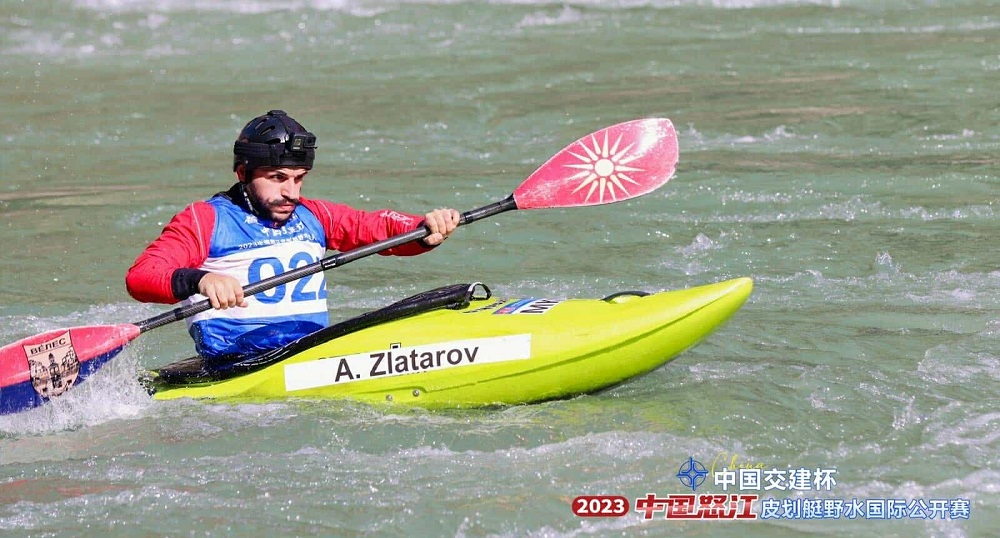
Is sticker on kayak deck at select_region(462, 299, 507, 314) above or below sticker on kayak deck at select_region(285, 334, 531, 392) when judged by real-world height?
above

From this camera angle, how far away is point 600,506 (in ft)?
13.5

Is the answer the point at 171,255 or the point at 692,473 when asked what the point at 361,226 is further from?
the point at 692,473

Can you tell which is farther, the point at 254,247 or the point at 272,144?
the point at 254,247

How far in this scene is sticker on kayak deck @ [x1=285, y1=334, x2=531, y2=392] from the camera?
4867 millimetres

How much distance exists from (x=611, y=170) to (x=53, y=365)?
239 centimetres

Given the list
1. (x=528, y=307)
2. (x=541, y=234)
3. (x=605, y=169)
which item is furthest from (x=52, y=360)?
(x=541, y=234)

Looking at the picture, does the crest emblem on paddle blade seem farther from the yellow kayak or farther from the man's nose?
the man's nose

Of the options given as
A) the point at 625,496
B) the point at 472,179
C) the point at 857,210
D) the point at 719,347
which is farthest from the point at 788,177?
the point at 625,496

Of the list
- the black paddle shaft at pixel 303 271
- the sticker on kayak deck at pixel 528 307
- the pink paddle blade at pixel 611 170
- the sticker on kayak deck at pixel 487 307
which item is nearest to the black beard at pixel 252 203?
the black paddle shaft at pixel 303 271

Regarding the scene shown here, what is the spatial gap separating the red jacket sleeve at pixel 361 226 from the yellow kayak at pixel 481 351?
16.0 inches

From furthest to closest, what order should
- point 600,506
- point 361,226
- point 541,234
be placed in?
1. point 541,234
2. point 361,226
3. point 600,506

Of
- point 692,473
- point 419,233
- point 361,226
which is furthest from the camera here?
point 361,226

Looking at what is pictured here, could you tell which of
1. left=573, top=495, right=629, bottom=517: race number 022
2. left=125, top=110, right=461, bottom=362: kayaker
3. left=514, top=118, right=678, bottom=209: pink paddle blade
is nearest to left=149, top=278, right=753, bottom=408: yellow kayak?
left=125, top=110, right=461, bottom=362: kayaker

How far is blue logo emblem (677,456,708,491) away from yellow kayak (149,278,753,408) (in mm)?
585
